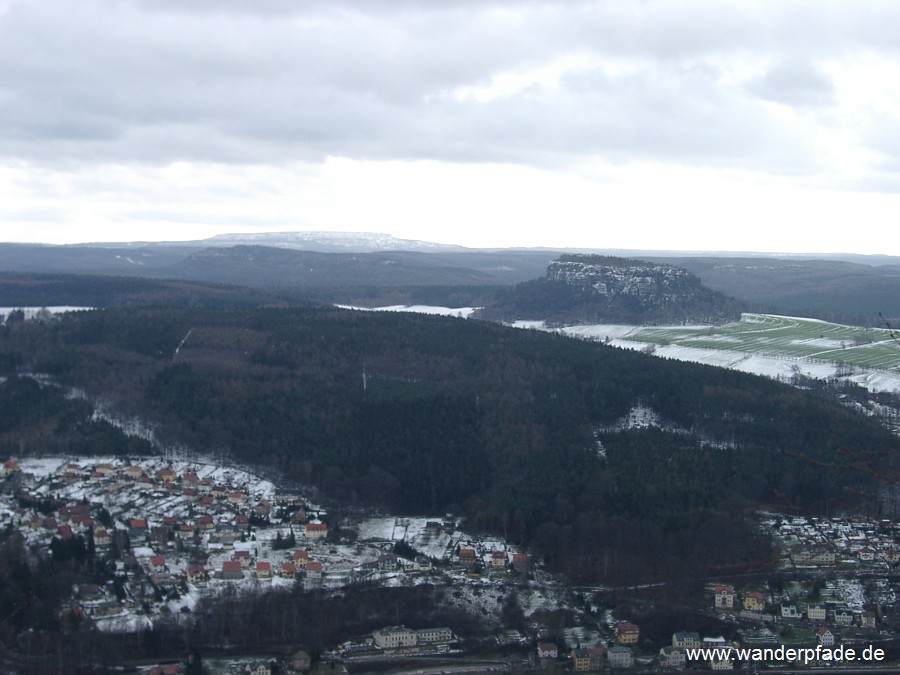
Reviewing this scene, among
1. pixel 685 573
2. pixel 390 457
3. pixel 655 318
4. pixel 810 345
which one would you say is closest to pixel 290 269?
pixel 655 318

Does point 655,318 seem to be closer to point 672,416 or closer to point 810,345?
point 810,345

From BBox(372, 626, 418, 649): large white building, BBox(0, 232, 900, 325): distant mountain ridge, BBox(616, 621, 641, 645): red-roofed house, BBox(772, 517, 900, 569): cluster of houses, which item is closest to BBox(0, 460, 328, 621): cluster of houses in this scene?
Answer: BBox(372, 626, 418, 649): large white building

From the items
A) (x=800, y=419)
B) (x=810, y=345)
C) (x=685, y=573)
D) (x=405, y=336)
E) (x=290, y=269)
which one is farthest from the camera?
(x=290, y=269)

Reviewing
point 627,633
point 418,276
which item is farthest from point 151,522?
point 418,276

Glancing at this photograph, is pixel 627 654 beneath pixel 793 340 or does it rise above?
beneath

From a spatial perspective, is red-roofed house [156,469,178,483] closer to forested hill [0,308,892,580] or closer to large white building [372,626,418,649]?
forested hill [0,308,892,580]

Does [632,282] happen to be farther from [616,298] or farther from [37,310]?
[37,310]

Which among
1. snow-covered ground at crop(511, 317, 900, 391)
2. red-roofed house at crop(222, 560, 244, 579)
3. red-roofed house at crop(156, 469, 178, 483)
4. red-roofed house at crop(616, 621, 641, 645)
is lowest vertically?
red-roofed house at crop(616, 621, 641, 645)
